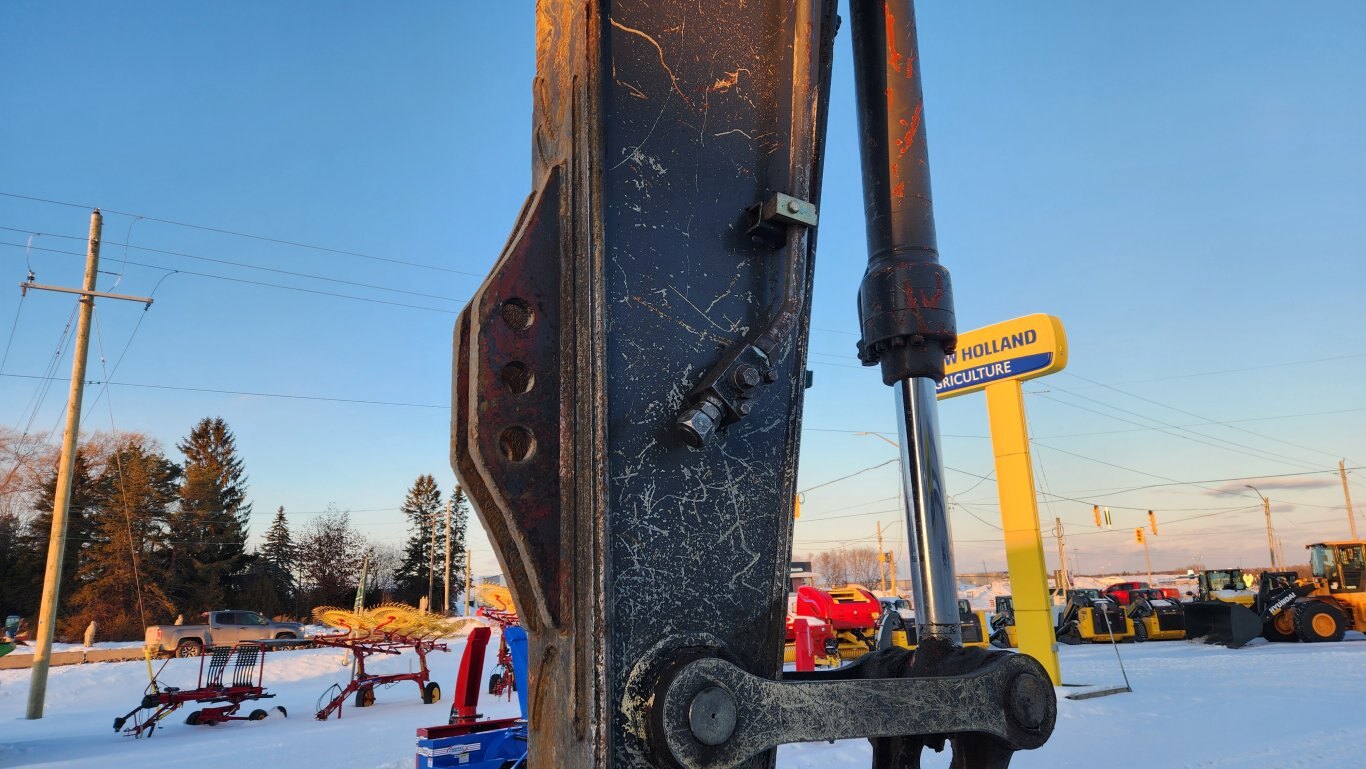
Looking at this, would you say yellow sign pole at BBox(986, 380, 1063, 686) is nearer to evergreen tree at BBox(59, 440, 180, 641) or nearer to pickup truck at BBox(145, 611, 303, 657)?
pickup truck at BBox(145, 611, 303, 657)

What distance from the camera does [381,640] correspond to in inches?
551

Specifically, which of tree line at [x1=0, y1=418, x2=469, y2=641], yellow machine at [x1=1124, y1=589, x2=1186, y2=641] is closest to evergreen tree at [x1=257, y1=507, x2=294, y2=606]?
tree line at [x1=0, y1=418, x2=469, y2=641]

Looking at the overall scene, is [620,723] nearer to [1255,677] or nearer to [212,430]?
[1255,677]

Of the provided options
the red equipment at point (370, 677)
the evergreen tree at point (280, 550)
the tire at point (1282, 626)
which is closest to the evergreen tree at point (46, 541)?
the evergreen tree at point (280, 550)

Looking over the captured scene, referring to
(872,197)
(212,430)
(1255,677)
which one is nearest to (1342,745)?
(1255,677)

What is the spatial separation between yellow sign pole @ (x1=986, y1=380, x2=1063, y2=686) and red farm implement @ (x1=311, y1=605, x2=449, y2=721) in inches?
362

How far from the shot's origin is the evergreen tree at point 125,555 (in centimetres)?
3703

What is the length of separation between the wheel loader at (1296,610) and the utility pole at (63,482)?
22.5m

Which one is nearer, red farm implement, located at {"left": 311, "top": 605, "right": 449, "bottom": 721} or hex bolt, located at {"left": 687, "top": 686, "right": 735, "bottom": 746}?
hex bolt, located at {"left": 687, "top": 686, "right": 735, "bottom": 746}

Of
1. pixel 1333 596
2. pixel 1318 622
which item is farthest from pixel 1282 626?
pixel 1333 596

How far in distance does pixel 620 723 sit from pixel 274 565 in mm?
55877

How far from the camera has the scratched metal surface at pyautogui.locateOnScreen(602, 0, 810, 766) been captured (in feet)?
4.11

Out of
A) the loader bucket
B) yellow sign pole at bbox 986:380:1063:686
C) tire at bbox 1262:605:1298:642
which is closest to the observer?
yellow sign pole at bbox 986:380:1063:686

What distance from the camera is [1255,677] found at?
38.9 ft
